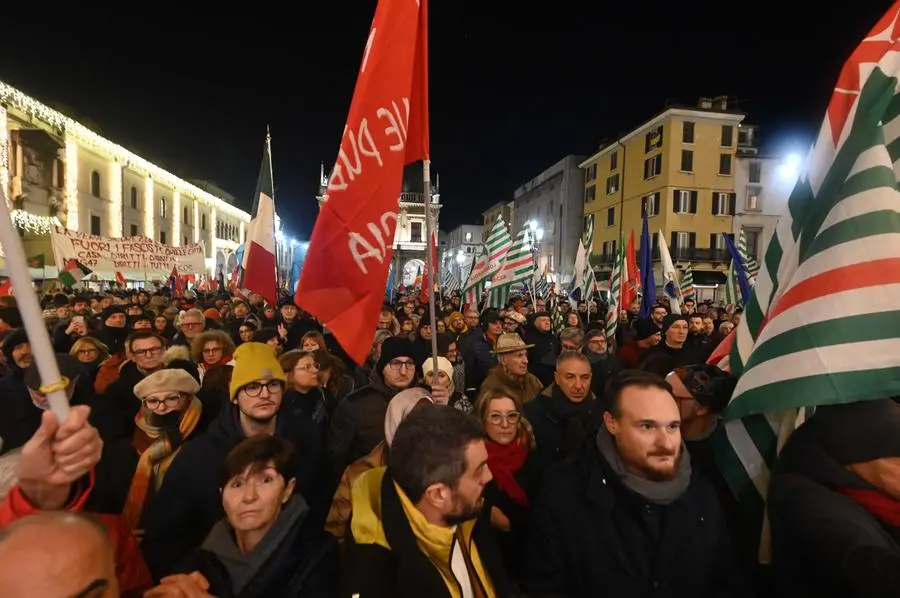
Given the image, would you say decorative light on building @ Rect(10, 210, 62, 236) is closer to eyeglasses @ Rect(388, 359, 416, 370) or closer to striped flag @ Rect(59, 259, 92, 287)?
striped flag @ Rect(59, 259, 92, 287)

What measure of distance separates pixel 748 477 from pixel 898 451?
696mm

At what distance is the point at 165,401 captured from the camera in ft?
10.4

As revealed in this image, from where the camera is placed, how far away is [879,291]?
2.14m

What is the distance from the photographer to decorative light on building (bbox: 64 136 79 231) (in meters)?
29.2

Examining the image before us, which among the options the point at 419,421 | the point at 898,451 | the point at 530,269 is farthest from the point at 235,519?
the point at 530,269

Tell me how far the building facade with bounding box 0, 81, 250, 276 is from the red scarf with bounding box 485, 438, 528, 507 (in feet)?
68.1

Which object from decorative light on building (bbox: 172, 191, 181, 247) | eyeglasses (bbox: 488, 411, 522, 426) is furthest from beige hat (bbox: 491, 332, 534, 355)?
decorative light on building (bbox: 172, 191, 181, 247)

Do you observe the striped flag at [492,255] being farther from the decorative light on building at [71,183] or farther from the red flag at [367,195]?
the decorative light on building at [71,183]

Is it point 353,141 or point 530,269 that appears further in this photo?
point 530,269

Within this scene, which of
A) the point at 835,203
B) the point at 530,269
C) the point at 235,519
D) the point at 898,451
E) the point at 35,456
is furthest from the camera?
the point at 530,269

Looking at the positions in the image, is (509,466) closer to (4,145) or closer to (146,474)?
(146,474)

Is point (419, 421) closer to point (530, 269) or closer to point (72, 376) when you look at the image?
point (72, 376)

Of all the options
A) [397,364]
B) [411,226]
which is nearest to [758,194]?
[397,364]

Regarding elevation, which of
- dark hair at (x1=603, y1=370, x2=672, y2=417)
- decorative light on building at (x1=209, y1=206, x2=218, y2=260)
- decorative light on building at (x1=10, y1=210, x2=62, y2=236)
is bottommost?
dark hair at (x1=603, y1=370, x2=672, y2=417)
